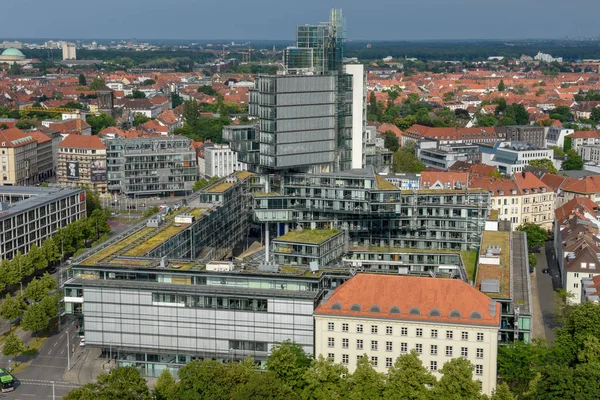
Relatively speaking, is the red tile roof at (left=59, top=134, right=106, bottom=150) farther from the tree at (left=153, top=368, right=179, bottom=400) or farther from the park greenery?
the park greenery

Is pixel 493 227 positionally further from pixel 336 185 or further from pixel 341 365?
pixel 341 365

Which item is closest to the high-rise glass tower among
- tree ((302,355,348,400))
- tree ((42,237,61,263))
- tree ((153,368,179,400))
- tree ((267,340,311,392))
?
tree ((42,237,61,263))

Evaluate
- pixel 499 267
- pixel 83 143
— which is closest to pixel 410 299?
pixel 499 267

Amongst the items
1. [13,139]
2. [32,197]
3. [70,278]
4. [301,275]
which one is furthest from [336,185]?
[13,139]

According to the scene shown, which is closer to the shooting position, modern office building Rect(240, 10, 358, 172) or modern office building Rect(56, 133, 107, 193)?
modern office building Rect(240, 10, 358, 172)

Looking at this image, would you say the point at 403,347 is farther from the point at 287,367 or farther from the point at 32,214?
the point at 32,214
